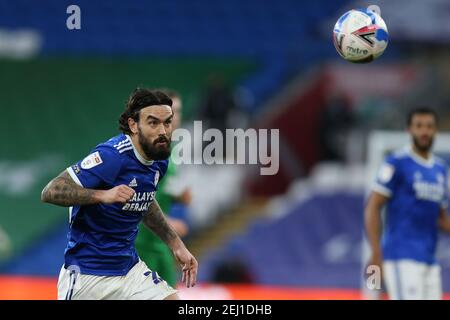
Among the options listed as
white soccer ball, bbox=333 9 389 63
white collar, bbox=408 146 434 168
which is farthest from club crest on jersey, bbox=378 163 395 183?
white soccer ball, bbox=333 9 389 63

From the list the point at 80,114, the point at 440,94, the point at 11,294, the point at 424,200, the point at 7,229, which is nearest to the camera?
the point at 424,200

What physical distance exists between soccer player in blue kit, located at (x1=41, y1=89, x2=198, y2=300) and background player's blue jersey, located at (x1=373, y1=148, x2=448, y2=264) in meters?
2.78

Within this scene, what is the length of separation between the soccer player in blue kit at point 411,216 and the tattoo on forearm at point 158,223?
242 centimetres

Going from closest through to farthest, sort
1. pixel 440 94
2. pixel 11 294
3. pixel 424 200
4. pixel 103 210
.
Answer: pixel 103 210, pixel 424 200, pixel 11 294, pixel 440 94

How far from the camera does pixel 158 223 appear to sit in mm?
6742

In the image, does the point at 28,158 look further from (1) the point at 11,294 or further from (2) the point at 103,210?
(2) the point at 103,210

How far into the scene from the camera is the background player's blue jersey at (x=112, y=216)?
6188 mm

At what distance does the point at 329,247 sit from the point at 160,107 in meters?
9.41

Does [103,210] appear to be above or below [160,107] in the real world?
below

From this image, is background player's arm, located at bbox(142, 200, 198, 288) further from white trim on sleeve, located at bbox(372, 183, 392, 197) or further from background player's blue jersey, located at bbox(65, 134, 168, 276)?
white trim on sleeve, located at bbox(372, 183, 392, 197)

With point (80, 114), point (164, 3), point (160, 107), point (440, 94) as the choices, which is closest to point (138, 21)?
point (164, 3)

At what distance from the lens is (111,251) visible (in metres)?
6.39

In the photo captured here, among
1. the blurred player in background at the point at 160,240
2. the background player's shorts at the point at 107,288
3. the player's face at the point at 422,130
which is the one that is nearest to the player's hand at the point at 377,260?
the player's face at the point at 422,130

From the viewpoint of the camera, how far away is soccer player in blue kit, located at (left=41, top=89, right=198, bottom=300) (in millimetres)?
6211
